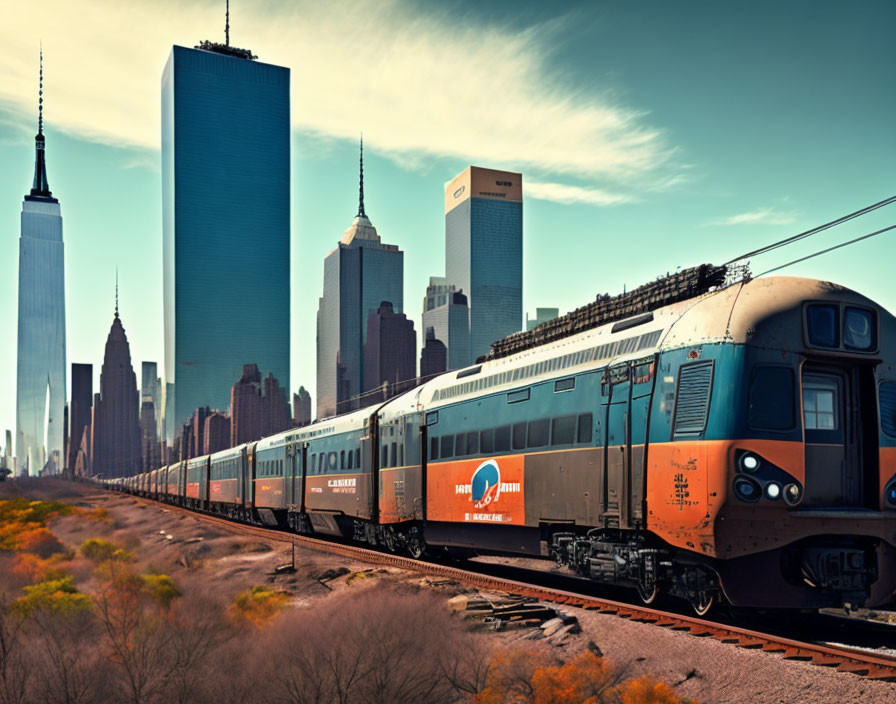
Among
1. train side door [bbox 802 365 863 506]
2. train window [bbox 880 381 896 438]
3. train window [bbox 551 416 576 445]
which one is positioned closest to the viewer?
train side door [bbox 802 365 863 506]

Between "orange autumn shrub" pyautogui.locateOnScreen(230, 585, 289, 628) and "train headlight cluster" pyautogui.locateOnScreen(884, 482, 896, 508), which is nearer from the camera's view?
"train headlight cluster" pyautogui.locateOnScreen(884, 482, 896, 508)

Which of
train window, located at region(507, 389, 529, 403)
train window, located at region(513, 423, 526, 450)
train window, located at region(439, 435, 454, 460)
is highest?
train window, located at region(507, 389, 529, 403)

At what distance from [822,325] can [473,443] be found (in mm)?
8171

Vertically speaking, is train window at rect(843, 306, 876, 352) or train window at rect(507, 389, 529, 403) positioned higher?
train window at rect(843, 306, 876, 352)

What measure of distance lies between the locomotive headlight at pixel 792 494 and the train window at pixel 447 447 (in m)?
9.29

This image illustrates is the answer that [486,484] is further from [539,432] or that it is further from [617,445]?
[617,445]

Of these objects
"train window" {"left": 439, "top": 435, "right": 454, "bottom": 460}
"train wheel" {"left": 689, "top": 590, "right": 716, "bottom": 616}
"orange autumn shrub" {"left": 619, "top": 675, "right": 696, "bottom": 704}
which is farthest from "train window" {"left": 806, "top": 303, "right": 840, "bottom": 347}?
"train window" {"left": 439, "top": 435, "right": 454, "bottom": 460}

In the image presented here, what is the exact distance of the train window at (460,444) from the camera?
18.4 meters

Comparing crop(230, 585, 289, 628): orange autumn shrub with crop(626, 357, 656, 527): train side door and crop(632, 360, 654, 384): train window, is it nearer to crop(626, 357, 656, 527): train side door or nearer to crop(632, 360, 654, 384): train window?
crop(626, 357, 656, 527): train side door

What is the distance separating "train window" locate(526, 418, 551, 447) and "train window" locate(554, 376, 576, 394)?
2.03 feet

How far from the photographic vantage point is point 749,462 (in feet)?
34.8

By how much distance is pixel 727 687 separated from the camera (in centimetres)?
871

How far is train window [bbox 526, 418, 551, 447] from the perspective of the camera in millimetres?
15039

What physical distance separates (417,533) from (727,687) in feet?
43.2
